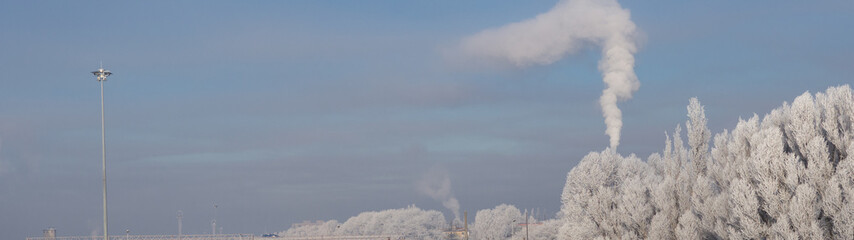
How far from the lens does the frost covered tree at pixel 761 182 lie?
3409cm

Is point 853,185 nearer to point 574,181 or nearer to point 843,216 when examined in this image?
point 843,216

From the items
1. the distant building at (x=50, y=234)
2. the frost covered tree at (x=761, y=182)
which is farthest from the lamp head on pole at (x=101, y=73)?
the distant building at (x=50, y=234)

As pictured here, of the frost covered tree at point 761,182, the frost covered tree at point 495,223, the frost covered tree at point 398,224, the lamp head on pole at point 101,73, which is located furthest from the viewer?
the frost covered tree at point 398,224

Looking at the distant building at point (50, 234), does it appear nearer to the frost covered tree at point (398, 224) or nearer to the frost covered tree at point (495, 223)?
the frost covered tree at point (398, 224)

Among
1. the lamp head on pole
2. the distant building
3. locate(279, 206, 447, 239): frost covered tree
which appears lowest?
the lamp head on pole

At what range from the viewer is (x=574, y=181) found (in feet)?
186

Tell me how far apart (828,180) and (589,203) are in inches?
787

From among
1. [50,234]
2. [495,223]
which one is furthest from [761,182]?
[495,223]

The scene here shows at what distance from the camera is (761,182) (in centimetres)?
3525

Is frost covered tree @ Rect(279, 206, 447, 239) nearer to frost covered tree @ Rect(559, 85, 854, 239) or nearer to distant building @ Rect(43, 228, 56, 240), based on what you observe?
distant building @ Rect(43, 228, 56, 240)

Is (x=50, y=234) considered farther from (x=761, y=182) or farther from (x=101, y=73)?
(x=761, y=182)

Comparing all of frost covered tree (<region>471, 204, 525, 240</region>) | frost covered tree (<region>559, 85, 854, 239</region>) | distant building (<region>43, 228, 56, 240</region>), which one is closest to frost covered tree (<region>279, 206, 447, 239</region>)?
frost covered tree (<region>471, 204, 525, 240</region>)

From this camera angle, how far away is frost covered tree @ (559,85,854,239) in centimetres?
3409

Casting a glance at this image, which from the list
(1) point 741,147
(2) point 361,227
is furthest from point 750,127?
(2) point 361,227
